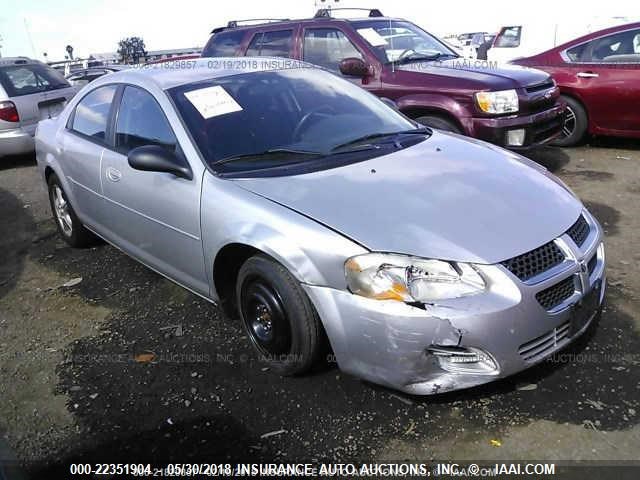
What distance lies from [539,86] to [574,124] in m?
1.63

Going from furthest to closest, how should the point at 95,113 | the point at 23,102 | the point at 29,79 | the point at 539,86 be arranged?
the point at 29,79 < the point at 23,102 < the point at 539,86 < the point at 95,113

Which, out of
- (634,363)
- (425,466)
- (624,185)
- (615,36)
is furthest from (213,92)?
(615,36)

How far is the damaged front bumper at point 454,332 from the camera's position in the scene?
7.02ft

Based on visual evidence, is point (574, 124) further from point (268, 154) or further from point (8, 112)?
point (8, 112)

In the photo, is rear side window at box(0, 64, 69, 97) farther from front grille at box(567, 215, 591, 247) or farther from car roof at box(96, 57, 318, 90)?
front grille at box(567, 215, 591, 247)

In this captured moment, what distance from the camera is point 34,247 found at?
197 inches

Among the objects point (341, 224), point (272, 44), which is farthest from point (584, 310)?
point (272, 44)

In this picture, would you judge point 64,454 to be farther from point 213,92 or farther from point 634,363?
point 634,363

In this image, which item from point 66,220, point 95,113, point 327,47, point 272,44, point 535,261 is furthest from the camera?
point 272,44

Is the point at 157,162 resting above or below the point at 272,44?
below

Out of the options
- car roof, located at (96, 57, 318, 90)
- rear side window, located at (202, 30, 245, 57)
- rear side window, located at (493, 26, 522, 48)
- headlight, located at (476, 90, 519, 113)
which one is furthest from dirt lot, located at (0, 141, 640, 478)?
rear side window, located at (493, 26, 522, 48)

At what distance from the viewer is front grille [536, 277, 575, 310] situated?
224 centimetres

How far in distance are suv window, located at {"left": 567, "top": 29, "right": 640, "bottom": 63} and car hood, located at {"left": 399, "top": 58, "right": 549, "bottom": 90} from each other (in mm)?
1399

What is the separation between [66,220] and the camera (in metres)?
4.75
